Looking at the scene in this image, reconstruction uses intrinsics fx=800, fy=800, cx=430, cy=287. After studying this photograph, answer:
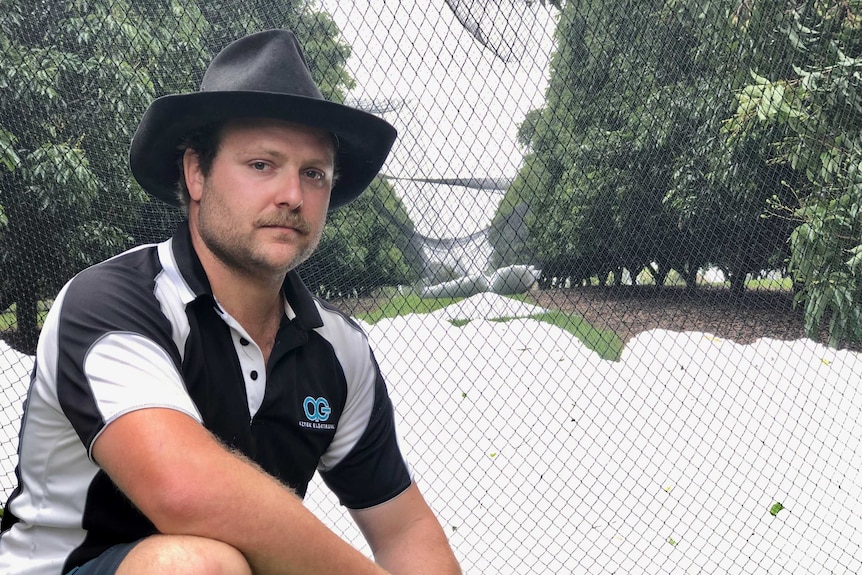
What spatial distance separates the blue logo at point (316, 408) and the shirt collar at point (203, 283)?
115 mm

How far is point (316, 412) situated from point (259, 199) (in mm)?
344

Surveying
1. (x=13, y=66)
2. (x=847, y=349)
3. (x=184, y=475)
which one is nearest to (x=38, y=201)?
(x=13, y=66)

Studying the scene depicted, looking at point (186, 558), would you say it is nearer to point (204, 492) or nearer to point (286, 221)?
point (204, 492)

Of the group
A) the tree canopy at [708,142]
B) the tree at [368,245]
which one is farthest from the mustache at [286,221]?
the tree canopy at [708,142]

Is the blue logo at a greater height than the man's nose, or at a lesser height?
lesser

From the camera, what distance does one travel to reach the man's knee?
0.86 m

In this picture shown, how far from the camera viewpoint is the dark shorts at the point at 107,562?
0.97m

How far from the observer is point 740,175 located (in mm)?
3041

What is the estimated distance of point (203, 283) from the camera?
3.81 ft

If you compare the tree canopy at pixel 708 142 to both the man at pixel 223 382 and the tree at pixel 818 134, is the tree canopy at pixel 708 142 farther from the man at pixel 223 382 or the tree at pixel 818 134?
the man at pixel 223 382

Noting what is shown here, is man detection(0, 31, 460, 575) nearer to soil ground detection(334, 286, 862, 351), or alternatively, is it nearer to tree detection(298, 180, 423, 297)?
tree detection(298, 180, 423, 297)

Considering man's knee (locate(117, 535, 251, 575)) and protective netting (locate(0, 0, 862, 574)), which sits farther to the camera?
protective netting (locate(0, 0, 862, 574))

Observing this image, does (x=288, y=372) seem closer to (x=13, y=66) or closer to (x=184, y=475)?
(x=184, y=475)

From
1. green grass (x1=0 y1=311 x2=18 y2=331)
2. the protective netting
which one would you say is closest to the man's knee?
the protective netting
